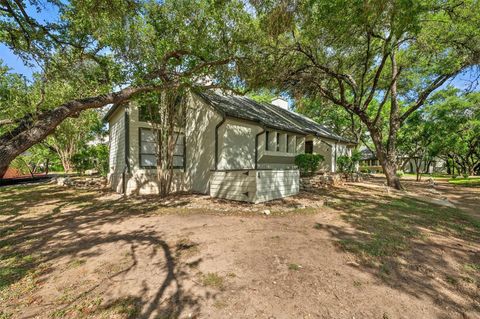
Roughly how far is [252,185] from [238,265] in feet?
15.2

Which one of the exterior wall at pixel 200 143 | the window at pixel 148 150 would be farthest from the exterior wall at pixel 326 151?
the window at pixel 148 150

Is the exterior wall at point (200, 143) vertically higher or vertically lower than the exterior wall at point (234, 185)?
higher

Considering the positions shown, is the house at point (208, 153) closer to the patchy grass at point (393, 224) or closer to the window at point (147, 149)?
the window at point (147, 149)

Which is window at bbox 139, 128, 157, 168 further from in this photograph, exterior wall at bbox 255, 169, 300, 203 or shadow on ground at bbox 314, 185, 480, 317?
shadow on ground at bbox 314, 185, 480, 317

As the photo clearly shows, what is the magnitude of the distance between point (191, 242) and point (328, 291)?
9.31ft

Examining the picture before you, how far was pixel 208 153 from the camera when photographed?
10398 millimetres

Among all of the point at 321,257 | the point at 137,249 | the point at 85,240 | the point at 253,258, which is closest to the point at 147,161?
the point at 85,240

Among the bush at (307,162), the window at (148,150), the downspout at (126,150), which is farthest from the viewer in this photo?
the bush at (307,162)

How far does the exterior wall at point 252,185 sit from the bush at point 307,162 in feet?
13.8

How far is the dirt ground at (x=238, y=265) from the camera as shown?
2621 millimetres

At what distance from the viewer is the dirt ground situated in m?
2.62

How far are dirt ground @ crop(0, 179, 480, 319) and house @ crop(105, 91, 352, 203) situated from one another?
244 centimetres

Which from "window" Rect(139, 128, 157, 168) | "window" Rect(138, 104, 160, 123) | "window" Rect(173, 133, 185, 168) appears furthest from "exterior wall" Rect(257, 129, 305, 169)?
"window" Rect(139, 128, 157, 168)

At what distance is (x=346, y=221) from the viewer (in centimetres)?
621
